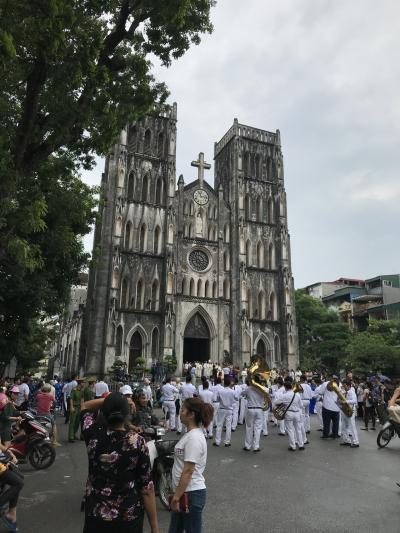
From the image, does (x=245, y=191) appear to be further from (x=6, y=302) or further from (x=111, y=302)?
(x=6, y=302)

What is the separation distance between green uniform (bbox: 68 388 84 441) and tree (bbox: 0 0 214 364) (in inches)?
163

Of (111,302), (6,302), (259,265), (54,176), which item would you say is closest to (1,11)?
(54,176)

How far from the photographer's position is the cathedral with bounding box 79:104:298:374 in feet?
98.0

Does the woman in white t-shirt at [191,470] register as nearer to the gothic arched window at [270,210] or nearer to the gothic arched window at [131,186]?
the gothic arched window at [131,186]

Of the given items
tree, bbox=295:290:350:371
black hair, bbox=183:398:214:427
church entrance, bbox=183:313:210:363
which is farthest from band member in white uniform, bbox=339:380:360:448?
tree, bbox=295:290:350:371

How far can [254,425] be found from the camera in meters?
9.49

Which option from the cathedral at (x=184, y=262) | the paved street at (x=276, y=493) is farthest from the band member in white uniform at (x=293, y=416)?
the cathedral at (x=184, y=262)

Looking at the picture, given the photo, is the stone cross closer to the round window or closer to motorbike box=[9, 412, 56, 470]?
the round window

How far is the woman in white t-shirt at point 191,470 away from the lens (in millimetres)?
3277

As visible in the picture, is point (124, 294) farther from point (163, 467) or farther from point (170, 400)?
point (163, 467)

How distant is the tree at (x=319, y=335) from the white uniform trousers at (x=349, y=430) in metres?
30.6

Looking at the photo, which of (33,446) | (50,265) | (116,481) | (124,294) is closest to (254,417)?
(33,446)

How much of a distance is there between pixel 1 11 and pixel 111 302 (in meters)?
23.5

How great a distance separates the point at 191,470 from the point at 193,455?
11 cm
